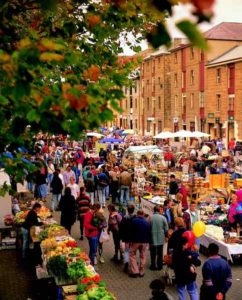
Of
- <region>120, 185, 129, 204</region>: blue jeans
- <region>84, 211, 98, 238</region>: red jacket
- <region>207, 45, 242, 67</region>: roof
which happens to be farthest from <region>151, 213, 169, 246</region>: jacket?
<region>207, 45, 242, 67</region>: roof

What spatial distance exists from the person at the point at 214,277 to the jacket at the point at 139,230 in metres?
3.42

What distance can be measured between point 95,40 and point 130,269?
5536 mm

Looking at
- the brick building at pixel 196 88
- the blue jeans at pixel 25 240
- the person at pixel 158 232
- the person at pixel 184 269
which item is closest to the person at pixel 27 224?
the blue jeans at pixel 25 240

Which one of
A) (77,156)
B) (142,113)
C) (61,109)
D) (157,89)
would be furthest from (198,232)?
(142,113)

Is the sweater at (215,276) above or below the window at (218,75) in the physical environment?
below

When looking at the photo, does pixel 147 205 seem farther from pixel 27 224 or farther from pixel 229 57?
pixel 229 57

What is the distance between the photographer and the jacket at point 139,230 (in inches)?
448

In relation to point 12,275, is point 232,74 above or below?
above

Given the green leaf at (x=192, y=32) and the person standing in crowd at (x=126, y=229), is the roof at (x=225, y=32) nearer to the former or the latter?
the person standing in crowd at (x=126, y=229)

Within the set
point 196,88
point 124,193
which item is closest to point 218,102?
point 196,88

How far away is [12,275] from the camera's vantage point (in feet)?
39.7

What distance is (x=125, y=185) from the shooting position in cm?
1942

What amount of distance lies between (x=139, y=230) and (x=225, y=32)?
44.0 m

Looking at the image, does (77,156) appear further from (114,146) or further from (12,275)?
(12,275)
